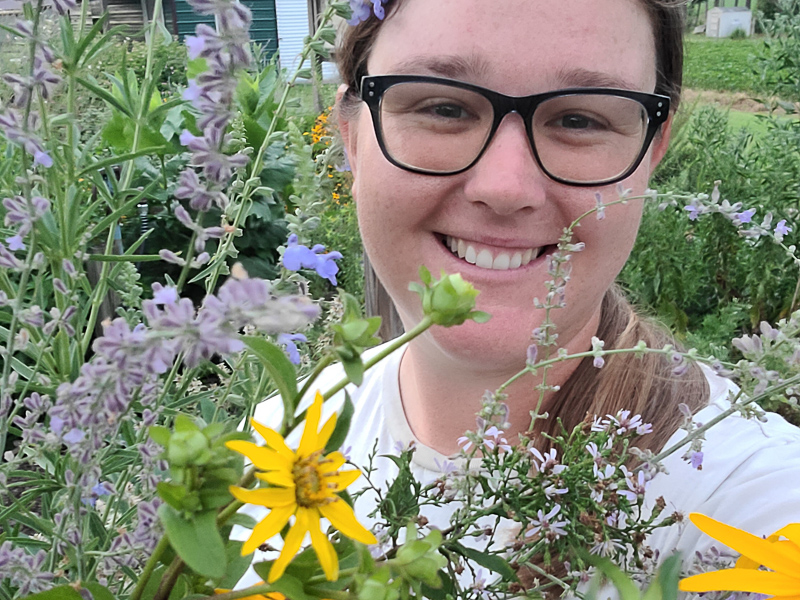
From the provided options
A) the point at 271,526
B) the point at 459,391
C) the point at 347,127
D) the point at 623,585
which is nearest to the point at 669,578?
the point at 623,585

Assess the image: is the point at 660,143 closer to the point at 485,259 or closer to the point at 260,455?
the point at 485,259

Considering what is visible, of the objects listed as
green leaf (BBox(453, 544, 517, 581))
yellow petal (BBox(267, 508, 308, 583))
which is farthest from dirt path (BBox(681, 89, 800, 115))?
yellow petal (BBox(267, 508, 308, 583))

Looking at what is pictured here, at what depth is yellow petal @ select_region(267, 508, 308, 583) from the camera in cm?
21

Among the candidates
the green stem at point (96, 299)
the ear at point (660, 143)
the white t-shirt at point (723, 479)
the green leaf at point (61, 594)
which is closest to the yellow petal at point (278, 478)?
the green leaf at point (61, 594)

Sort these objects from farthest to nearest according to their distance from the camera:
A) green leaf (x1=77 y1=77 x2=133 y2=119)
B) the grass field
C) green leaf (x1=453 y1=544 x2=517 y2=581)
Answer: the grass field
green leaf (x1=77 y1=77 x2=133 y2=119)
green leaf (x1=453 y1=544 x2=517 y2=581)

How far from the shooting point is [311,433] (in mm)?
223

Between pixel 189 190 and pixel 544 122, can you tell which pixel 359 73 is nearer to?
pixel 544 122

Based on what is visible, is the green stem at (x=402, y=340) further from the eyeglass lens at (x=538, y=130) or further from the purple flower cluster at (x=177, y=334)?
the eyeglass lens at (x=538, y=130)

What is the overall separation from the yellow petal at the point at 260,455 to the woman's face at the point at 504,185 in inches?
19.6

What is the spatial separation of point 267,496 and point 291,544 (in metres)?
0.02

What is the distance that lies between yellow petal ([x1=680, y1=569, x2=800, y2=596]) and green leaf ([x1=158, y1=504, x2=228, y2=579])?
0.49 feet

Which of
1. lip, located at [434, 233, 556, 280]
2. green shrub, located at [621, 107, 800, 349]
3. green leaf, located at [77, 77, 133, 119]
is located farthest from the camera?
green shrub, located at [621, 107, 800, 349]

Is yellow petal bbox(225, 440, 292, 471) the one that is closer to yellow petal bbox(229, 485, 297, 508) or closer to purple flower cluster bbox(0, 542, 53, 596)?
yellow petal bbox(229, 485, 297, 508)

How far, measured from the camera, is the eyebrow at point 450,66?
28.7 inches
